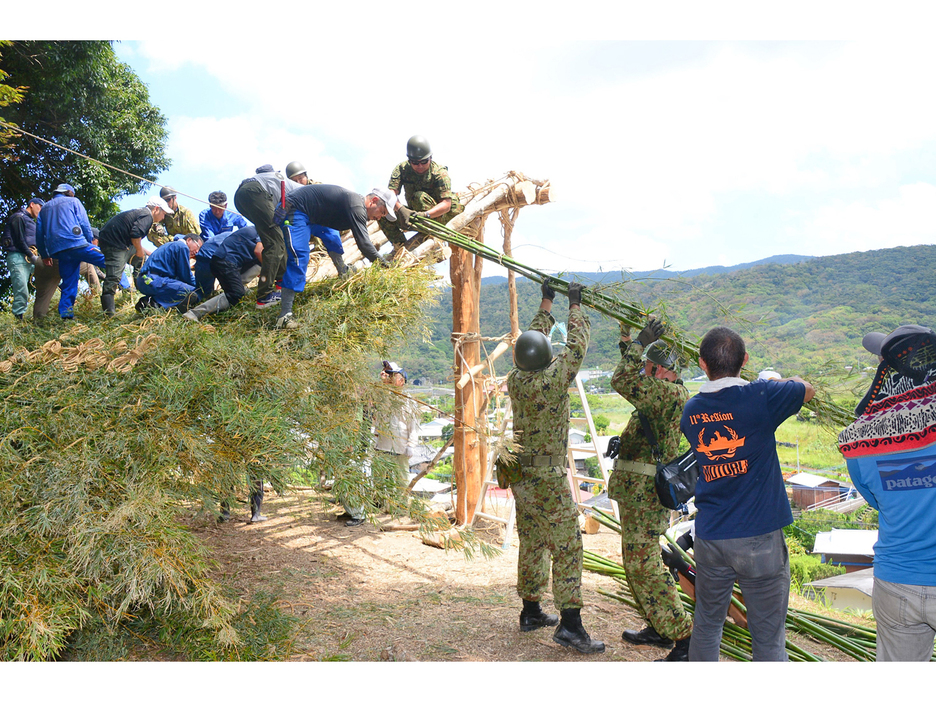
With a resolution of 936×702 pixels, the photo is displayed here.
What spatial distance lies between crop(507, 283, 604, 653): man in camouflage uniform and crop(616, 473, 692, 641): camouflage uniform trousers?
33 centimetres

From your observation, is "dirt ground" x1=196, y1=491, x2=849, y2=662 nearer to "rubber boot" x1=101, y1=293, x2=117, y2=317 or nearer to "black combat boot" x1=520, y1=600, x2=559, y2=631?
"black combat boot" x1=520, y1=600, x2=559, y2=631

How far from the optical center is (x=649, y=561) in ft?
11.3

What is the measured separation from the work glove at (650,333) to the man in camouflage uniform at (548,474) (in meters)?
0.39

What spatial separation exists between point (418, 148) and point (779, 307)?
3.66 metres

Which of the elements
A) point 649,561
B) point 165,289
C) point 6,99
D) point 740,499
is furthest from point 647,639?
point 6,99

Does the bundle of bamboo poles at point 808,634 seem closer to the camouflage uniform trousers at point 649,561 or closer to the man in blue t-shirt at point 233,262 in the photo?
the camouflage uniform trousers at point 649,561

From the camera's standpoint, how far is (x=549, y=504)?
3.67 meters

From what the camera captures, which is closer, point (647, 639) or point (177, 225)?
point (647, 639)

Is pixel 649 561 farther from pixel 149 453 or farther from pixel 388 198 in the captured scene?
pixel 388 198

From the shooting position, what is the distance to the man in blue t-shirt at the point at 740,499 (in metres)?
2.52

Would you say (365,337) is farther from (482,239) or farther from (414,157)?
(482,239)

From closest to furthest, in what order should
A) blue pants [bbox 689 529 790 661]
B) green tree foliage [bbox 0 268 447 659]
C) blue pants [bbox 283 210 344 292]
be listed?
blue pants [bbox 689 529 790 661]
green tree foliage [bbox 0 268 447 659]
blue pants [bbox 283 210 344 292]

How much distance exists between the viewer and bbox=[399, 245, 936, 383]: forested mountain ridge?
11.7ft

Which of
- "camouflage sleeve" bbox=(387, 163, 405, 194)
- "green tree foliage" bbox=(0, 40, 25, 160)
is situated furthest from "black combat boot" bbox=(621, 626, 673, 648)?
"green tree foliage" bbox=(0, 40, 25, 160)
